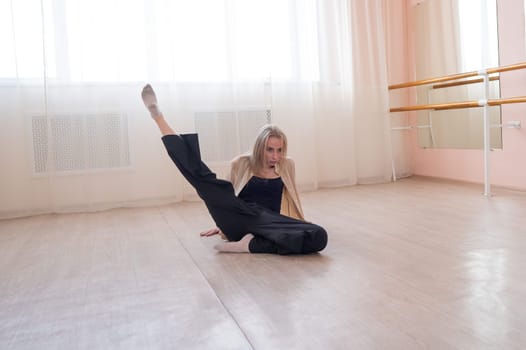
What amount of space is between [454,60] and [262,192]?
237 centimetres

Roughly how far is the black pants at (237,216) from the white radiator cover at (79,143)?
5.26 feet

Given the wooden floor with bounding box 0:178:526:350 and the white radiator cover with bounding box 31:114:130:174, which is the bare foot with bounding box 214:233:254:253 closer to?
the wooden floor with bounding box 0:178:526:350

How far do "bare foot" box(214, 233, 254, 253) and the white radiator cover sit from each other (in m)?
1.70

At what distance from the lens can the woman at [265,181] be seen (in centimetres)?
243

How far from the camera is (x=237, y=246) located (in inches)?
86.5

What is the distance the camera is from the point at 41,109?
11.5 ft

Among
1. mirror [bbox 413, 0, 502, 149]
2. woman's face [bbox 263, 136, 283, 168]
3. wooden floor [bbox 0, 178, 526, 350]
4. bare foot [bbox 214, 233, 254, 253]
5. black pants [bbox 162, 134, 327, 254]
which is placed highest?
mirror [bbox 413, 0, 502, 149]

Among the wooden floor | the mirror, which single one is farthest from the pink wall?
the wooden floor

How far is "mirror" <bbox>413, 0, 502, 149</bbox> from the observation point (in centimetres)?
370

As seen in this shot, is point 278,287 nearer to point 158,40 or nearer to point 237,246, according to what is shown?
point 237,246

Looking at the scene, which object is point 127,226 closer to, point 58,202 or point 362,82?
point 58,202

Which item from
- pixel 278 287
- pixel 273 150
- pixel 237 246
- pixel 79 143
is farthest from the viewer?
pixel 79 143

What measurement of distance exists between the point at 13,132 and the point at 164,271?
202 centimetres

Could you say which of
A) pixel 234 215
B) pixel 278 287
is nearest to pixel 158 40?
pixel 234 215
